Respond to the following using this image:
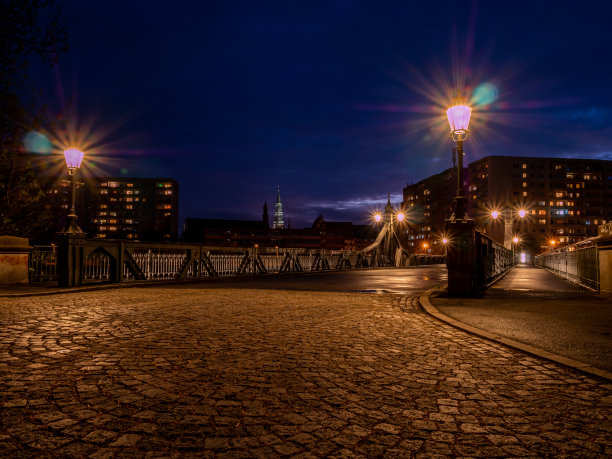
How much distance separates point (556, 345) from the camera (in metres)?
5.12

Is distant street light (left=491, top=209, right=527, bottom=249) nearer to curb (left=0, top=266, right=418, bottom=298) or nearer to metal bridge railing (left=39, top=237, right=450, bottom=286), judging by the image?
metal bridge railing (left=39, top=237, right=450, bottom=286)

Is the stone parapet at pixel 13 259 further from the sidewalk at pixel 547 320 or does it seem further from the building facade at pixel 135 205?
the building facade at pixel 135 205

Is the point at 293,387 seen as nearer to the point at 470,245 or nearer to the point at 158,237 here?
the point at 470,245

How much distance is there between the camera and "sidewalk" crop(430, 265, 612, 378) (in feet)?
16.0

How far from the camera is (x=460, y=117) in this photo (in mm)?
10273

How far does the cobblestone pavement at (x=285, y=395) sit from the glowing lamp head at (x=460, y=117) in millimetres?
5833

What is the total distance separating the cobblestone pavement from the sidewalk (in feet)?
1.78

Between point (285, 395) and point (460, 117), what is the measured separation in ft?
28.8

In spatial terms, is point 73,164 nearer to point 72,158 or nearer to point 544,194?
point 72,158

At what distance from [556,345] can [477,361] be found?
4.26 feet

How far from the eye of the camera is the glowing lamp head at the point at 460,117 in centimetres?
1027

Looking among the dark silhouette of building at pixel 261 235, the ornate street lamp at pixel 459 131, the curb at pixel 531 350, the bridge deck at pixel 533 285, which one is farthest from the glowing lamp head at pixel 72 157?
the dark silhouette of building at pixel 261 235

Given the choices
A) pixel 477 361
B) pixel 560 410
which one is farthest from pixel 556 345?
pixel 560 410

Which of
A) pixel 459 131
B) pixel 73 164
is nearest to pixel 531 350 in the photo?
pixel 459 131
